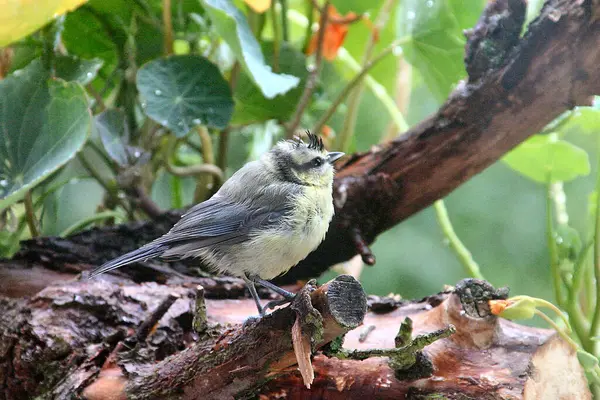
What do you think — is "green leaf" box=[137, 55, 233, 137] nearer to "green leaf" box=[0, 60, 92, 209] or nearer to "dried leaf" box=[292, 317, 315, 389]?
"green leaf" box=[0, 60, 92, 209]

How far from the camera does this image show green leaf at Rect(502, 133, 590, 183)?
1.27 meters

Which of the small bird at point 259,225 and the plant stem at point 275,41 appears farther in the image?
the plant stem at point 275,41

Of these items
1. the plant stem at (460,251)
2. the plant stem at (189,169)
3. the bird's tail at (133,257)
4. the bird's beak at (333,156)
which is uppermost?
the bird's beak at (333,156)

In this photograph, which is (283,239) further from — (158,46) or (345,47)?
(345,47)

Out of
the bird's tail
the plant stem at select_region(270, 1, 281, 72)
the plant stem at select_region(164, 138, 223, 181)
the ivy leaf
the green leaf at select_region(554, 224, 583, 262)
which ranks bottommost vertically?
the green leaf at select_region(554, 224, 583, 262)

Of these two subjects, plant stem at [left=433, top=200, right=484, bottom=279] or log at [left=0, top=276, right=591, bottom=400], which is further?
plant stem at [left=433, top=200, right=484, bottom=279]

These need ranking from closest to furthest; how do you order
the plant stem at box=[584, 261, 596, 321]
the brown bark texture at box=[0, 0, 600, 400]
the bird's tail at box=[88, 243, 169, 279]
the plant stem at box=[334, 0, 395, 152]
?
the brown bark texture at box=[0, 0, 600, 400] < the bird's tail at box=[88, 243, 169, 279] < the plant stem at box=[584, 261, 596, 321] < the plant stem at box=[334, 0, 395, 152]

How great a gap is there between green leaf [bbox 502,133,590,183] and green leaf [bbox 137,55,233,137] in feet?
2.19

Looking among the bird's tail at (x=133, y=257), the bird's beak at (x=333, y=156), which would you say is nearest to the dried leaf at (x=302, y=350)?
the bird's tail at (x=133, y=257)

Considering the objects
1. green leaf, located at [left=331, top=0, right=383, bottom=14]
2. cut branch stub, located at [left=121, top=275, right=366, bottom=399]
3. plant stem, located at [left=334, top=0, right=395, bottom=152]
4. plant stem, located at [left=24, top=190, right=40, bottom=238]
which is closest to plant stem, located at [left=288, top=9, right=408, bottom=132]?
plant stem, located at [left=334, top=0, right=395, bottom=152]

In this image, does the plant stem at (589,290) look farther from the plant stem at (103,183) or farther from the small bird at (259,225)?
the plant stem at (103,183)

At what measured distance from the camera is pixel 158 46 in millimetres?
1501

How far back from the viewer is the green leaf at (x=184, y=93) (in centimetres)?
124

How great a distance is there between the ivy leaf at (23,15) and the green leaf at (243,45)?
0.25 m
